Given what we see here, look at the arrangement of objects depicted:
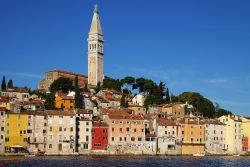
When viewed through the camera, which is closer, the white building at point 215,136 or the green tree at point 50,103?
the green tree at point 50,103

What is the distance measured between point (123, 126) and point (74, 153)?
10.2 m

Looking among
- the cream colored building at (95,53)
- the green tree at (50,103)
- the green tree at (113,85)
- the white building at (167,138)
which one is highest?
the cream colored building at (95,53)

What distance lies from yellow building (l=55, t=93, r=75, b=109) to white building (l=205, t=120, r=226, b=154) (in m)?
Answer: 26.3

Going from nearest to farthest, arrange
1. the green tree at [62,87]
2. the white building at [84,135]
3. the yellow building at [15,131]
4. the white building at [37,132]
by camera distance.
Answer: the yellow building at [15,131] < the white building at [37,132] < the white building at [84,135] < the green tree at [62,87]

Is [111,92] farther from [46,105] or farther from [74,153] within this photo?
[74,153]

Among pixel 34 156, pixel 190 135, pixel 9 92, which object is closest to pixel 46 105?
pixel 9 92

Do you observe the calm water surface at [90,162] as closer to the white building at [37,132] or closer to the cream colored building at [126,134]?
the white building at [37,132]

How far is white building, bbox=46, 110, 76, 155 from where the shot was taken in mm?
77875

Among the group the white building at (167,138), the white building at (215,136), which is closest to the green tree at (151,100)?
the white building at (215,136)

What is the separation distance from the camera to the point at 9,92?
99000 mm

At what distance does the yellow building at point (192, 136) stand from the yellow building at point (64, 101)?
22.0m

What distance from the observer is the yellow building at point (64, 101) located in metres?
98.6

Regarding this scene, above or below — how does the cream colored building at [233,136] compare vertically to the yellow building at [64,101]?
below

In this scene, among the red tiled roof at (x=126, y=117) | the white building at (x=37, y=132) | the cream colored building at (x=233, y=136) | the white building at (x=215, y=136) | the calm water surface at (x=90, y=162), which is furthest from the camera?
the cream colored building at (x=233, y=136)
